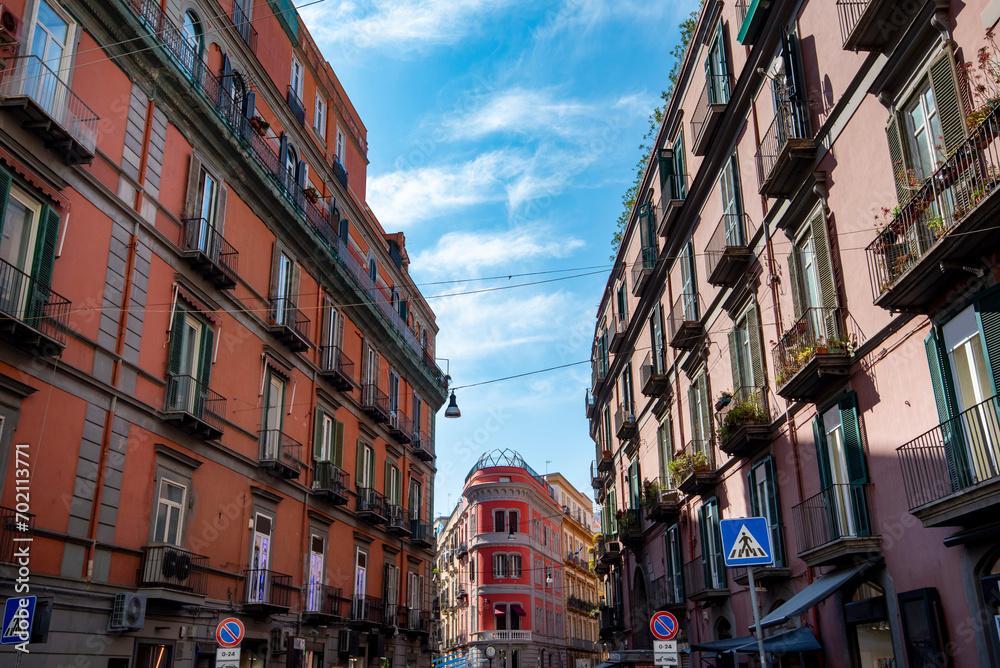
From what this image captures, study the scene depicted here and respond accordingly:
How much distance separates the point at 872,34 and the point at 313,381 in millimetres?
17751

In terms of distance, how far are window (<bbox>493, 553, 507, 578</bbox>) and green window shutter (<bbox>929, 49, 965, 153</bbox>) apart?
5165cm

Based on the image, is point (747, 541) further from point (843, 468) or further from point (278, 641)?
point (278, 641)

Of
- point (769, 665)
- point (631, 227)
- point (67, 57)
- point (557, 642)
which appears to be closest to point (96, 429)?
point (67, 57)

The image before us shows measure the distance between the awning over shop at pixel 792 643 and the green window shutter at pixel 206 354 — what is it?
40.7 feet

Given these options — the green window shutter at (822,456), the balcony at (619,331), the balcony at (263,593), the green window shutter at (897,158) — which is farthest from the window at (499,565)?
the green window shutter at (897,158)

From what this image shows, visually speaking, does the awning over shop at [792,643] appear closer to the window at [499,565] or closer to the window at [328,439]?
the window at [328,439]

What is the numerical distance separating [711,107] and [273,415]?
1357cm

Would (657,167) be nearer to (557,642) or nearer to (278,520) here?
(278,520)

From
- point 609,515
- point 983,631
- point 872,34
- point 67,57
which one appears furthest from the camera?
point 609,515

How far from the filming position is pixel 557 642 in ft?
208

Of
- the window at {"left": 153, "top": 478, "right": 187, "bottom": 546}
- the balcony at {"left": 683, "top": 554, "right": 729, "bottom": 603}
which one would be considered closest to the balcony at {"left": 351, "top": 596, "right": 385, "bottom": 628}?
the window at {"left": 153, "top": 478, "right": 187, "bottom": 546}

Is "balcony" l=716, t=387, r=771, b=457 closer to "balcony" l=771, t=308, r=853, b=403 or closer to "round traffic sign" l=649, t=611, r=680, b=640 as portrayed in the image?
"balcony" l=771, t=308, r=853, b=403

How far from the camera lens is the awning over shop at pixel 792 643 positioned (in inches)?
577

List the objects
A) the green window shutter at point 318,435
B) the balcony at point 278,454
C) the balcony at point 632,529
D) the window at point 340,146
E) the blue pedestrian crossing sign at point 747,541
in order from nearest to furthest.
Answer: the blue pedestrian crossing sign at point 747,541, the balcony at point 278,454, the green window shutter at point 318,435, the window at point 340,146, the balcony at point 632,529
